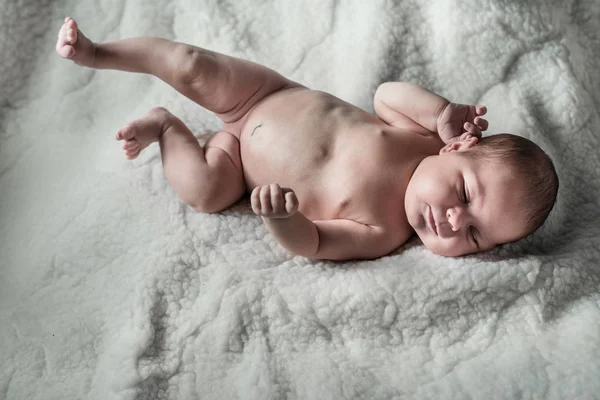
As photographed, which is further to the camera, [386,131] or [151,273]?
[386,131]

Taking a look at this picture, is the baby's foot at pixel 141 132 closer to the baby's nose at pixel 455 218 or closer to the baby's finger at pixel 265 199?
the baby's finger at pixel 265 199

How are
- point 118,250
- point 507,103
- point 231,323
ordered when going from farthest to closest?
point 507,103, point 118,250, point 231,323

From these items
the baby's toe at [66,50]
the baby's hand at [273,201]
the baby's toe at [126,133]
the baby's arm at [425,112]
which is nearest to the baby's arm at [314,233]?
the baby's hand at [273,201]

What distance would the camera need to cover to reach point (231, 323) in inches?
42.6

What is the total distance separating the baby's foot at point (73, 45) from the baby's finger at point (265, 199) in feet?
1.53

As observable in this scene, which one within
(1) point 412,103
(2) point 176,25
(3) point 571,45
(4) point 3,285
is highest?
(3) point 571,45

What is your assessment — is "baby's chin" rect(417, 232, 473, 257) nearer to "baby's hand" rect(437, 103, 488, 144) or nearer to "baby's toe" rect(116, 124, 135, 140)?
"baby's hand" rect(437, 103, 488, 144)

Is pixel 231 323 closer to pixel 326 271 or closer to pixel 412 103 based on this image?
pixel 326 271

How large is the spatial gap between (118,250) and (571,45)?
39.7 inches

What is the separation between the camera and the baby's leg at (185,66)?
4.09 feet

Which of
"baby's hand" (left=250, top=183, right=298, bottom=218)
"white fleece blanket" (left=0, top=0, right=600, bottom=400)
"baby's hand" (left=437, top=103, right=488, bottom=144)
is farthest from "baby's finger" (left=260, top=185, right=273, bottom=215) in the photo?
"baby's hand" (left=437, top=103, right=488, bottom=144)

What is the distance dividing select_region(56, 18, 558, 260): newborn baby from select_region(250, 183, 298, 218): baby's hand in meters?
0.07

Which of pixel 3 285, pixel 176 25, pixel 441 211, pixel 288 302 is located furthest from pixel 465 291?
pixel 176 25

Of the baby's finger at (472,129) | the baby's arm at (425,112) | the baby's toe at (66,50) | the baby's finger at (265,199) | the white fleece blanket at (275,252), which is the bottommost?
the white fleece blanket at (275,252)
